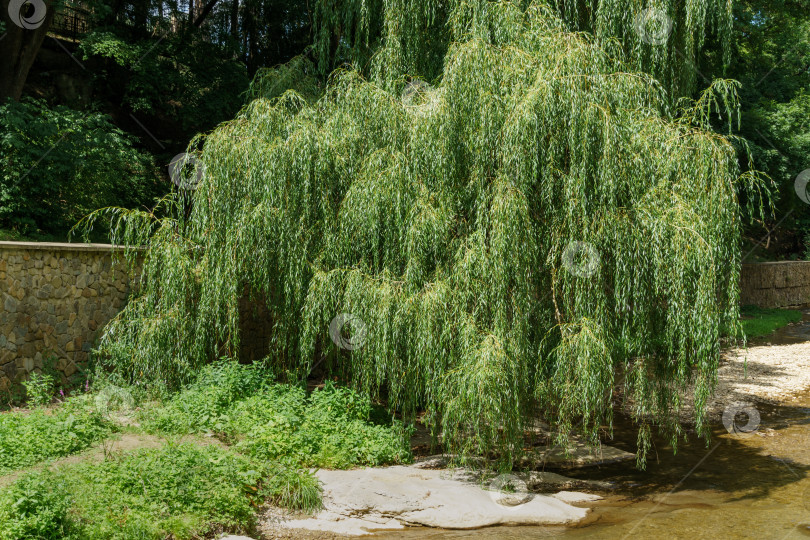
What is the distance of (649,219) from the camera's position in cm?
749

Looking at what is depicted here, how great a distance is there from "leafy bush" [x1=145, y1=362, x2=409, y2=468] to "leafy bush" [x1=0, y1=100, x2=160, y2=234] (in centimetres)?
515

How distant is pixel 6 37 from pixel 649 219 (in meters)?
12.5

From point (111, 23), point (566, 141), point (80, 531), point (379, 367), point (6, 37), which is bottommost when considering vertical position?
point (80, 531)

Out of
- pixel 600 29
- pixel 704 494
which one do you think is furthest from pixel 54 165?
pixel 704 494

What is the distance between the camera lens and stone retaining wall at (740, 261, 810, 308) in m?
24.7

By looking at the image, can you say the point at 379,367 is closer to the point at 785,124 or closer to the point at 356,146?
the point at 356,146

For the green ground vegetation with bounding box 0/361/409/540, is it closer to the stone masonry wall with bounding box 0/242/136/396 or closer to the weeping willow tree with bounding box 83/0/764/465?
the weeping willow tree with bounding box 83/0/764/465

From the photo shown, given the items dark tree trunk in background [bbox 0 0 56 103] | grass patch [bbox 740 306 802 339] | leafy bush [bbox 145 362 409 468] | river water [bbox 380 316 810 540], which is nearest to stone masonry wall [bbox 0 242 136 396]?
leafy bush [bbox 145 362 409 468]

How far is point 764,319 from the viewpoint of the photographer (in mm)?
22641

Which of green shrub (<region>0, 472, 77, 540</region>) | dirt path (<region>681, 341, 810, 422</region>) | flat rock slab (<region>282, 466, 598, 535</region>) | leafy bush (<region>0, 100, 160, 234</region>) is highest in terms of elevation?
→ leafy bush (<region>0, 100, 160, 234</region>)

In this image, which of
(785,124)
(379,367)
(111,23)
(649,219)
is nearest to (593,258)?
(649,219)

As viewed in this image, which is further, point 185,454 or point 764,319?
point 764,319

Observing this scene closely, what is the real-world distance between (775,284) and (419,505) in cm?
2345

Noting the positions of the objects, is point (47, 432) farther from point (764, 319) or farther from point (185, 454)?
point (764, 319)
